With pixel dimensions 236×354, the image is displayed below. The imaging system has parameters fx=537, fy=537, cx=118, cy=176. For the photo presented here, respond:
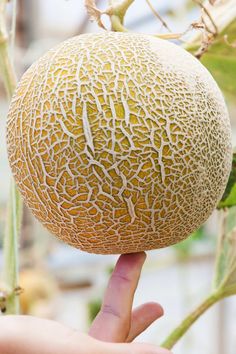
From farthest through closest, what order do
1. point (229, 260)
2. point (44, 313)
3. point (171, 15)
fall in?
point (44, 313) < point (171, 15) < point (229, 260)

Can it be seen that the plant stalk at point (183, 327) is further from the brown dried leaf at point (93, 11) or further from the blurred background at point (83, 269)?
the blurred background at point (83, 269)

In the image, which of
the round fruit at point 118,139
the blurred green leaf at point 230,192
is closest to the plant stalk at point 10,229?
the round fruit at point 118,139

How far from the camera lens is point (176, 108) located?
1.21 feet

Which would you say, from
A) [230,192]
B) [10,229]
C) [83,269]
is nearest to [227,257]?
[230,192]

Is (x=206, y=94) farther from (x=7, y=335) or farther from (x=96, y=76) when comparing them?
(x=7, y=335)

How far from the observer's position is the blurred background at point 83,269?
5.95ft

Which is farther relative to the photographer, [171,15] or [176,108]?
[171,15]

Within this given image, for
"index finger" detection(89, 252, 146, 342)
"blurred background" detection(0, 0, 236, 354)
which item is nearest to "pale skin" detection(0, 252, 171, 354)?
"index finger" detection(89, 252, 146, 342)

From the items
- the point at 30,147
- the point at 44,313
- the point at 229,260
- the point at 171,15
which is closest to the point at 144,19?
the point at 171,15

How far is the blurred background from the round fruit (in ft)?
3.35

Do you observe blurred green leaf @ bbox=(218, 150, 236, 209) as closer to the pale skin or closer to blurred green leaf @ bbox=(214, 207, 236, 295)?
blurred green leaf @ bbox=(214, 207, 236, 295)

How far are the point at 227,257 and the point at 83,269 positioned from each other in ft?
6.64

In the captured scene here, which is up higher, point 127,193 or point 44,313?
point 127,193

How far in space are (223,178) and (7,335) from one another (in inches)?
7.4
